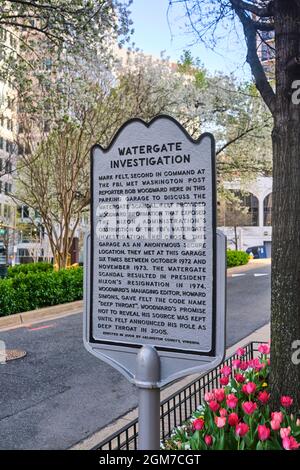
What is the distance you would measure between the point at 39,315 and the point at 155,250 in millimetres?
10464

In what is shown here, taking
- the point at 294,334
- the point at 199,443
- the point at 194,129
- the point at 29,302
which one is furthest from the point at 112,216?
the point at 194,129

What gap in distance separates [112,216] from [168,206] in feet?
1.17

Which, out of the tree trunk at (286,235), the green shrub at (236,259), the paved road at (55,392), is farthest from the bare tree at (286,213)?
the green shrub at (236,259)

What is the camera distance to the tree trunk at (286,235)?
3303 mm

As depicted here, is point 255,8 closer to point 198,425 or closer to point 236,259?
point 198,425

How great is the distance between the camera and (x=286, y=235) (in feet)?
10.9

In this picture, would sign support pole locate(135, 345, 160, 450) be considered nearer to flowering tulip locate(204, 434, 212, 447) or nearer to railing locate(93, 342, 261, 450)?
flowering tulip locate(204, 434, 212, 447)

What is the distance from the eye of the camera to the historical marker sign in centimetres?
224

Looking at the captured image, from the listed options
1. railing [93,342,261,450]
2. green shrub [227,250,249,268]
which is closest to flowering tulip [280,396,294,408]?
railing [93,342,261,450]

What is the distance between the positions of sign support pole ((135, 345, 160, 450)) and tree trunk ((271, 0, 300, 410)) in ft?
4.76

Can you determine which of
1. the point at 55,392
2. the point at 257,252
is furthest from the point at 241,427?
the point at 257,252

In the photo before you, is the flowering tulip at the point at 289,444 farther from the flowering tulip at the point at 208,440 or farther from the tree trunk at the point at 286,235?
the tree trunk at the point at 286,235
